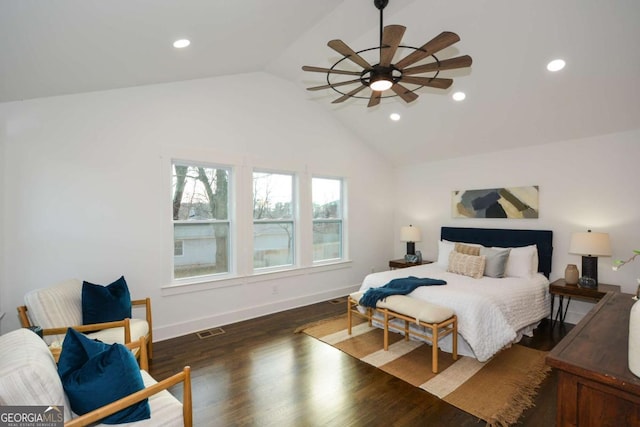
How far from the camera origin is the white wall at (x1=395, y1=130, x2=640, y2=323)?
12.3ft

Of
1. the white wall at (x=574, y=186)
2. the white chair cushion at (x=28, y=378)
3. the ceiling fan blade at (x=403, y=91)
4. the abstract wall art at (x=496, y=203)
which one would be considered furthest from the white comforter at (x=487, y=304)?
the white chair cushion at (x=28, y=378)

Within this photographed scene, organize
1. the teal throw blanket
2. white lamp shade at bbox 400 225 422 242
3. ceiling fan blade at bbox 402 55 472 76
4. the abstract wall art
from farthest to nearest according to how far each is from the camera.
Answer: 1. white lamp shade at bbox 400 225 422 242
2. the abstract wall art
3. the teal throw blanket
4. ceiling fan blade at bbox 402 55 472 76

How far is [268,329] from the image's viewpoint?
3949 millimetres

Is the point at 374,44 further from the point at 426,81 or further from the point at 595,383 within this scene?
the point at 595,383

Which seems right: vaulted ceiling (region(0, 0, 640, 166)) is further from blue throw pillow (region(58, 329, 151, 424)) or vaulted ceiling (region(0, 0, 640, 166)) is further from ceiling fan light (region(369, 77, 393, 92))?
blue throw pillow (region(58, 329, 151, 424))

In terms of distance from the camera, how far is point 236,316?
13.8 feet

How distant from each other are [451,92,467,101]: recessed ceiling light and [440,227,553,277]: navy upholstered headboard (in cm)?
208

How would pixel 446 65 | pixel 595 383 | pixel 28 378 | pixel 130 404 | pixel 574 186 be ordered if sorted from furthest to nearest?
pixel 574 186, pixel 446 65, pixel 130 404, pixel 28 378, pixel 595 383

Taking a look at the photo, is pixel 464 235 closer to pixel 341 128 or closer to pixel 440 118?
pixel 440 118

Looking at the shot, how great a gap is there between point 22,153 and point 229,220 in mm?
2143

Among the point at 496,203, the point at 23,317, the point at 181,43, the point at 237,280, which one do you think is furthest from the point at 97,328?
the point at 496,203

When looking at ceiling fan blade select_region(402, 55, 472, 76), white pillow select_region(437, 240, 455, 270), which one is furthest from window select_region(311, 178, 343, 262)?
ceiling fan blade select_region(402, 55, 472, 76)

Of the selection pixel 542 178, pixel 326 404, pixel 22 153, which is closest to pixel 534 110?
pixel 542 178

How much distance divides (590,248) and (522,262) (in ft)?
2.34
